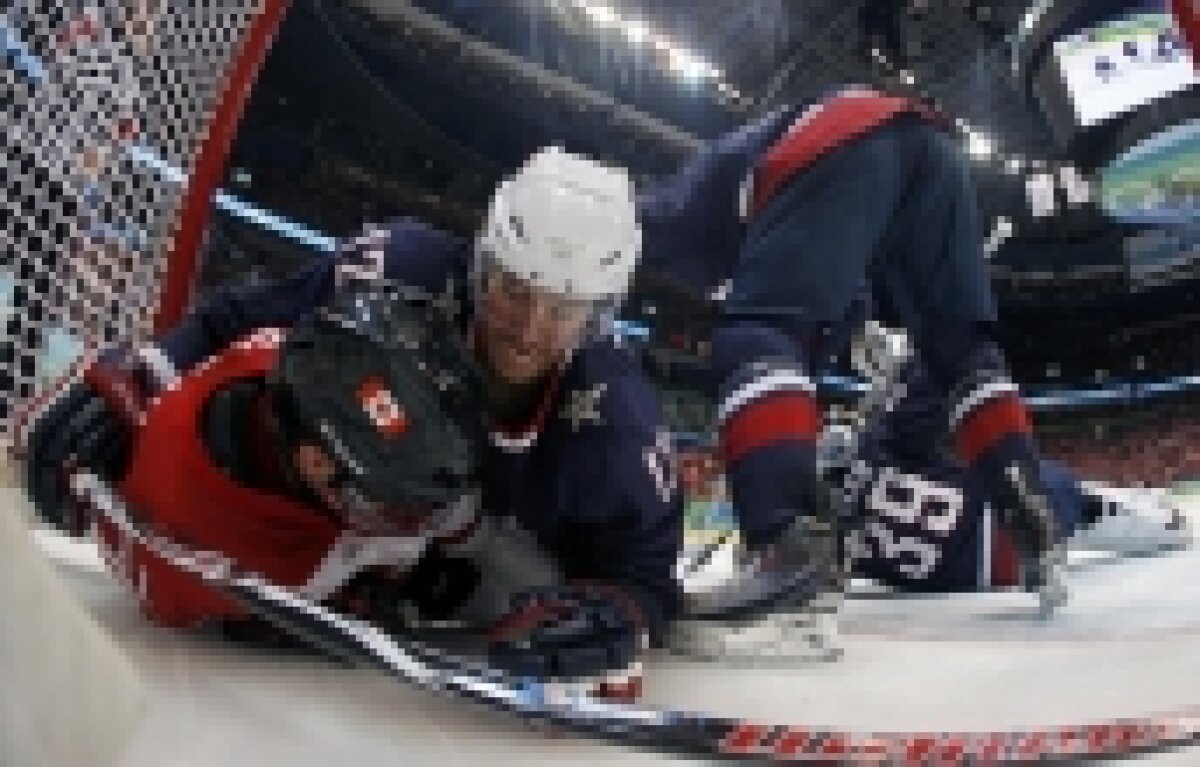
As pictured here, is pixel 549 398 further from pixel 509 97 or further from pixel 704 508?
pixel 509 97

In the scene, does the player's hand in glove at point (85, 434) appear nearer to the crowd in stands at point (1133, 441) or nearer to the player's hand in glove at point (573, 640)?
the player's hand in glove at point (573, 640)

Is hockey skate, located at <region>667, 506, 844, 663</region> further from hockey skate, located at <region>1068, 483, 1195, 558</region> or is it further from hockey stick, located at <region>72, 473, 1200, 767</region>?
hockey skate, located at <region>1068, 483, 1195, 558</region>

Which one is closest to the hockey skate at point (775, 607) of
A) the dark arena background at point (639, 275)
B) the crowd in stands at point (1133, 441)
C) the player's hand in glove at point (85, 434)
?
the dark arena background at point (639, 275)

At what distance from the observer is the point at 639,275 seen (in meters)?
1.19

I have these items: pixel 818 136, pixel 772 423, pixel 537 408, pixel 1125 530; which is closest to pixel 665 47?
pixel 1125 530

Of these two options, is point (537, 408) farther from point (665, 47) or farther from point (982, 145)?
point (982, 145)

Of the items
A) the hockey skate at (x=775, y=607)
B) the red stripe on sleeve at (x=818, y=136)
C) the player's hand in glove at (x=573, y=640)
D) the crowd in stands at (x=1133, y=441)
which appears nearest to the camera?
the player's hand in glove at (x=573, y=640)

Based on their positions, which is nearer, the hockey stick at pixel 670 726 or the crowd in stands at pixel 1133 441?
the hockey stick at pixel 670 726

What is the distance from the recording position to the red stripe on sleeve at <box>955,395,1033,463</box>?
156cm

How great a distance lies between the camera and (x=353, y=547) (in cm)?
96

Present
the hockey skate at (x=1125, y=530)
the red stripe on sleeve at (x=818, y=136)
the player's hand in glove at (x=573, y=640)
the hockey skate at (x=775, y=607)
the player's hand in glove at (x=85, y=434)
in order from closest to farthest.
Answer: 1. the player's hand in glove at (x=573, y=640)
2. the player's hand in glove at (x=85, y=434)
3. the hockey skate at (x=775, y=607)
4. the red stripe on sleeve at (x=818, y=136)
5. the hockey skate at (x=1125, y=530)

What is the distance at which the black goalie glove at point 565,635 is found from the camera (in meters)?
0.92

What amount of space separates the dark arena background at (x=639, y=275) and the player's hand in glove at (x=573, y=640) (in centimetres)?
5

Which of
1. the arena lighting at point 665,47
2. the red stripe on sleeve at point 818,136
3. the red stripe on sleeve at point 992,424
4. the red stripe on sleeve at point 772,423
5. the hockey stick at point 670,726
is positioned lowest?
the hockey stick at point 670,726
